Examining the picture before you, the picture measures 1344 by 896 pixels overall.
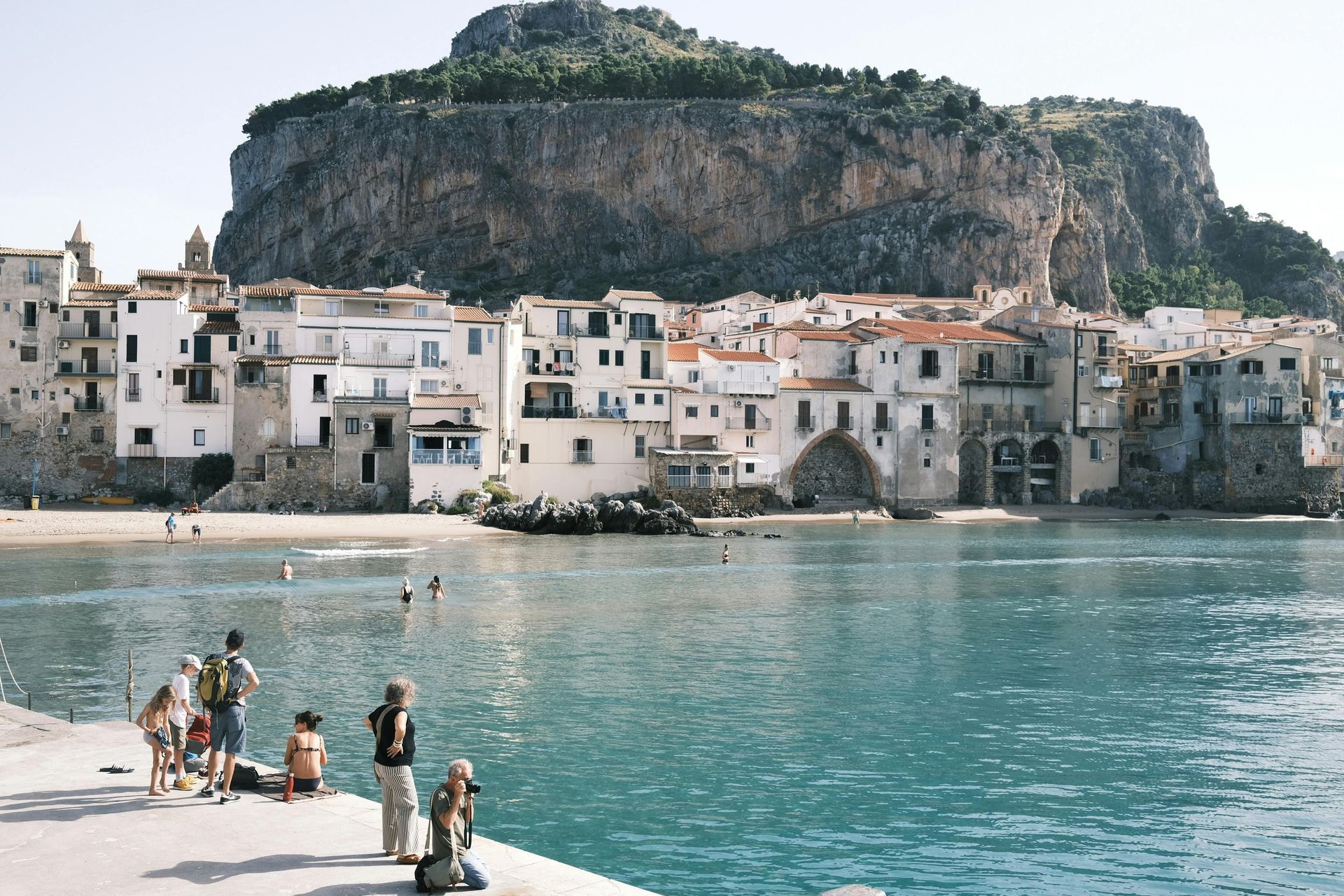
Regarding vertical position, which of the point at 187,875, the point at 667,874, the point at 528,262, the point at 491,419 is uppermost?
the point at 528,262

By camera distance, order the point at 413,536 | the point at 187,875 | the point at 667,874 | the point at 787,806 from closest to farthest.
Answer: the point at 187,875, the point at 667,874, the point at 787,806, the point at 413,536

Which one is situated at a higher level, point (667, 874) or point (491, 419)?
point (491, 419)

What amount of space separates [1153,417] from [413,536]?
197ft

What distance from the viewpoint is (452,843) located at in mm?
10703

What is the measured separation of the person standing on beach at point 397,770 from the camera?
11.4 meters

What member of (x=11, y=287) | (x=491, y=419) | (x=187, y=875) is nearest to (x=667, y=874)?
(x=187, y=875)

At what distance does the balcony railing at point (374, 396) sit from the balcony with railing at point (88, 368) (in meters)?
14.0

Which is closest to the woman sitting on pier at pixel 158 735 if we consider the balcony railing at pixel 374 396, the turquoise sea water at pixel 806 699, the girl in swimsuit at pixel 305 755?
the girl in swimsuit at pixel 305 755

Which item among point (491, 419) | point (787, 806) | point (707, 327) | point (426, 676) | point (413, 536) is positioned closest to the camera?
point (787, 806)

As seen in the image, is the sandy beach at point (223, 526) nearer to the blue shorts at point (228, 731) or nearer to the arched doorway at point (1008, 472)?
the arched doorway at point (1008, 472)

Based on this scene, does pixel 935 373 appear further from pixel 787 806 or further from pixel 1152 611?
pixel 787 806

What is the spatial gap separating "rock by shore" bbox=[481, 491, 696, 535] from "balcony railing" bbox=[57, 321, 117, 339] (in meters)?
24.9

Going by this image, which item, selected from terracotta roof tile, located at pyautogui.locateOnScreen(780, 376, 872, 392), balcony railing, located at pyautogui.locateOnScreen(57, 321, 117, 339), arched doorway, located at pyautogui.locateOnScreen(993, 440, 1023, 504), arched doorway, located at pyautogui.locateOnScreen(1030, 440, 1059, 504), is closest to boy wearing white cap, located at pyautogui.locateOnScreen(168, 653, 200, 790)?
balcony railing, located at pyautogui.locateOnScreen(57, 321, 117, 339)

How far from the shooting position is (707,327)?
109 m
